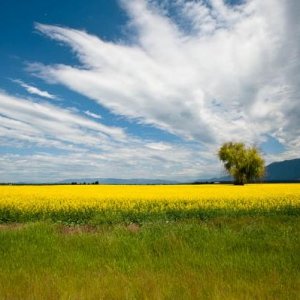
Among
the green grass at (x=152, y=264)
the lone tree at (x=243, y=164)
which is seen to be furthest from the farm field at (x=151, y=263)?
the lone tree at (x=243, y=164)

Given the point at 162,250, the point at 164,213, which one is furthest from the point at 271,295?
the point at 164,213

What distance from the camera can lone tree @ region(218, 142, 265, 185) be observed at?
74812 mm

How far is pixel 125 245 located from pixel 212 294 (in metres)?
4.44

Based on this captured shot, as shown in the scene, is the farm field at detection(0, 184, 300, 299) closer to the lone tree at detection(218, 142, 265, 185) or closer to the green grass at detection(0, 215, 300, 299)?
the green grass at detection(0, 215, 300, 299)

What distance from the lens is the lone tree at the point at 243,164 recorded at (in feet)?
245

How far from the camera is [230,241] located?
36.0ft

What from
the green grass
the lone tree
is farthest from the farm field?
the lone tree

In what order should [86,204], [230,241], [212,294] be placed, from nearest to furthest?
[212,294] < [230,241] < [86,204]

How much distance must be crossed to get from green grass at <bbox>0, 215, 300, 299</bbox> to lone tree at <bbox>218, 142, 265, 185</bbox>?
6293 centimetres

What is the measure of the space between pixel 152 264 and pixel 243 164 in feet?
223

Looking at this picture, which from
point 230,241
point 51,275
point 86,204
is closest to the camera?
point 51,275

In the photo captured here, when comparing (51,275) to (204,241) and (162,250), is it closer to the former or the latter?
(162,250)

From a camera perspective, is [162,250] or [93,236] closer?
[162,250]

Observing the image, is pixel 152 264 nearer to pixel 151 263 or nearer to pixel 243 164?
pixel 151 263
